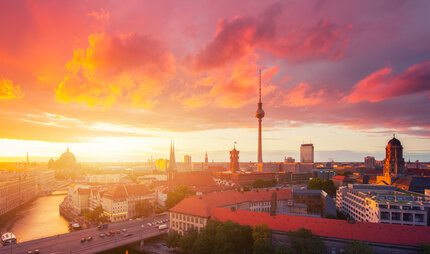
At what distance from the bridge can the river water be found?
23014 mm

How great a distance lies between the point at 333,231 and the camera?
4747 centimetres

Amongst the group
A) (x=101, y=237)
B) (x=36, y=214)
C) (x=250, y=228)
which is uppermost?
(x=250, y=228)

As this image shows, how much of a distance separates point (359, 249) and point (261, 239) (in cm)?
1620

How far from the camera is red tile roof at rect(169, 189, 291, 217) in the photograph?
209 ft

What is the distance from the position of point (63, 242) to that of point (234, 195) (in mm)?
45658

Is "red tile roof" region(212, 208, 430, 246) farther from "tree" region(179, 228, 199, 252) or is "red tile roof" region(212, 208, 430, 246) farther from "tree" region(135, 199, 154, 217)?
"tree" region(135, 199, 154, 217)

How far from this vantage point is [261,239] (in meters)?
47.8

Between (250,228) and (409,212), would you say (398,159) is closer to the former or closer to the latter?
(409,212)

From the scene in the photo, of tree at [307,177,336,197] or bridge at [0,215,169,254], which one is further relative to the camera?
tree at [307,177,336,197]

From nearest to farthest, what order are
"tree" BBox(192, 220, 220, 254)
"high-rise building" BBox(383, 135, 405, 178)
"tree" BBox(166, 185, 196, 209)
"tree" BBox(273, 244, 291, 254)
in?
"tree" BBox(273, 244, 291, 254)
"tree" BBox(192, 220, 220, 254)
"tree" BBox(166, 185, 196, 209)
"high-rise building" BBox(383, 135, 405, 178)

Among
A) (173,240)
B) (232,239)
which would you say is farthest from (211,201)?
(232,239)

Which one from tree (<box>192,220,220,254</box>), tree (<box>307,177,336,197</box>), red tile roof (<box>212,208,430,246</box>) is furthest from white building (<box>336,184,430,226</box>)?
tree (<box>307,177,336,197</box>)

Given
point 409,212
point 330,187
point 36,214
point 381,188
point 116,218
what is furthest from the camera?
point 330,187

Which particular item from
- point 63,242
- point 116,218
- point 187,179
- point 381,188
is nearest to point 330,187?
point 381,188
